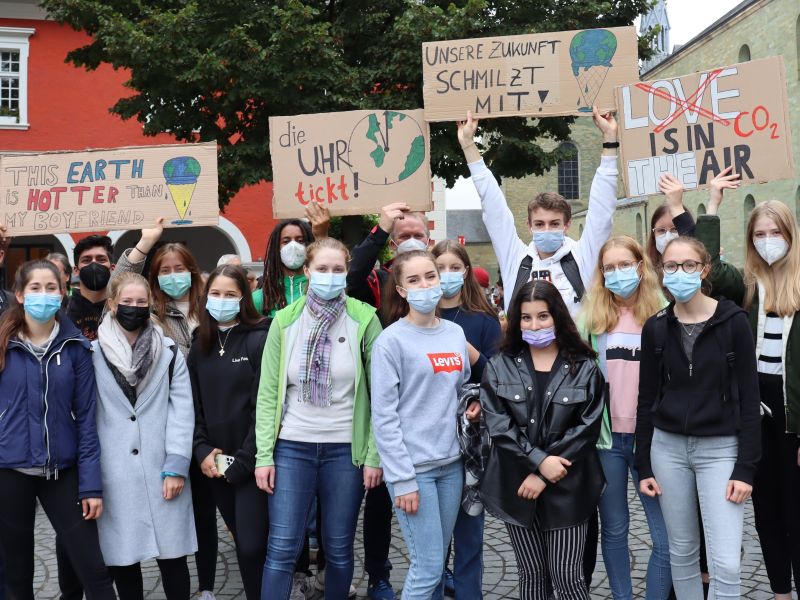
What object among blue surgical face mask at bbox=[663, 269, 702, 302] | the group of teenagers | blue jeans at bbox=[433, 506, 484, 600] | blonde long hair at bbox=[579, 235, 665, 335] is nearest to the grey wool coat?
the group of teenagers

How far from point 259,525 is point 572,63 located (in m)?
3.34

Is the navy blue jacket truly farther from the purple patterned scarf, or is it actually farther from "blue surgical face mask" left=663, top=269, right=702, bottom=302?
"blue surgical face mask" left=663, top=269, right=702, bottom=302

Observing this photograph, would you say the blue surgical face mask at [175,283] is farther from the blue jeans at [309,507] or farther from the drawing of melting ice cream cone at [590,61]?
the drawing of melting ice cream cone at [590,61]

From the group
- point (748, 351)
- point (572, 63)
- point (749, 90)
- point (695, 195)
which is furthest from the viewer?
point (695, 195)

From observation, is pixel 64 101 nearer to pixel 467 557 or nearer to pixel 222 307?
pixel 222 307

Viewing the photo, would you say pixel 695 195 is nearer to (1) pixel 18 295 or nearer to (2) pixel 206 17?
(2) pixel 206 17

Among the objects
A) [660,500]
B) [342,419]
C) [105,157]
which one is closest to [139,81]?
[105,157]

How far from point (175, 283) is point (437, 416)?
79.5 inches

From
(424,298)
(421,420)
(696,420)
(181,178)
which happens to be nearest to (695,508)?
(696,420)

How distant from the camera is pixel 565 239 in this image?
4434 mm

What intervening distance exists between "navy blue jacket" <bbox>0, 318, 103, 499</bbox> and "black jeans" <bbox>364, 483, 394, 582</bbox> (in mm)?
1580

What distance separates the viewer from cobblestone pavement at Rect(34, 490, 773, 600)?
15.7 feet

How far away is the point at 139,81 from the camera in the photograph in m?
13.5

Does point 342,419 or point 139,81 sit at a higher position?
point 139,81
